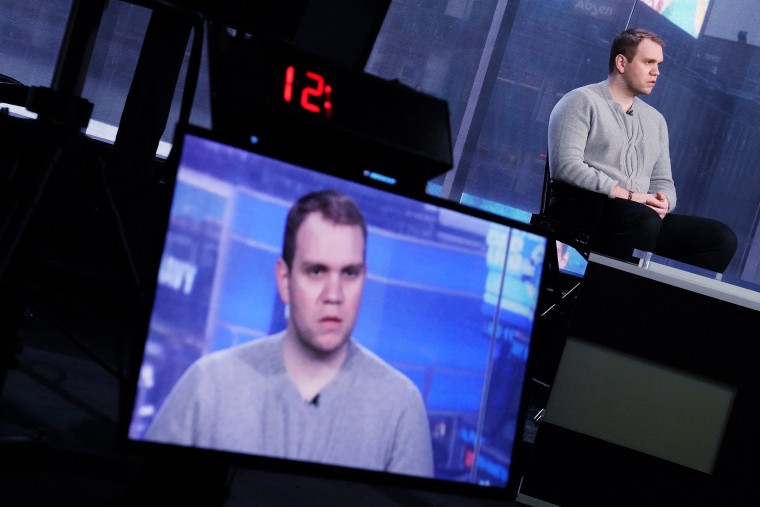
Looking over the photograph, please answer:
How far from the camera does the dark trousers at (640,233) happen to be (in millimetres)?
2590

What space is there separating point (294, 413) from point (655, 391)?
139 centimetres

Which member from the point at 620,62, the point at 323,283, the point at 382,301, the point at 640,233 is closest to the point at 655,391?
the point at 640,233

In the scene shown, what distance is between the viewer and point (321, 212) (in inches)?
55.1

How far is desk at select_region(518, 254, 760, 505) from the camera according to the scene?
7.93 ft

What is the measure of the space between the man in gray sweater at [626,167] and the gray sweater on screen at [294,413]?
129 cm

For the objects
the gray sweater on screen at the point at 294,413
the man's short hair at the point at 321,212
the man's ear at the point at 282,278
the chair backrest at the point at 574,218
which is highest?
the chair backrest at the point at 574,218

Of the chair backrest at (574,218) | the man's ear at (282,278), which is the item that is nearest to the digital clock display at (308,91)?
the man's ear at (282,278)

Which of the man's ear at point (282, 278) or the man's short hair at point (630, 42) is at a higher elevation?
the man's short hair at point (630, 42)

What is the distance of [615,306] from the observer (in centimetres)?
244

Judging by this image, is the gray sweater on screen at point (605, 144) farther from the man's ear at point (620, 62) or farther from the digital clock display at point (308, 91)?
the digital clock display at point (308, 91)

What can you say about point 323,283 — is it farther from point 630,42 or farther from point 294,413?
point 630,42

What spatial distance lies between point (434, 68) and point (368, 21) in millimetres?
3060

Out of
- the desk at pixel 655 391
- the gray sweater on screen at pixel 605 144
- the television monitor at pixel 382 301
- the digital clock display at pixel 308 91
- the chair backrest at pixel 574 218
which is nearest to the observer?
the television monitor at pixel 382 301

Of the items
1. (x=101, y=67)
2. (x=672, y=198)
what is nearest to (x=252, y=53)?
(x=672, y=198)
